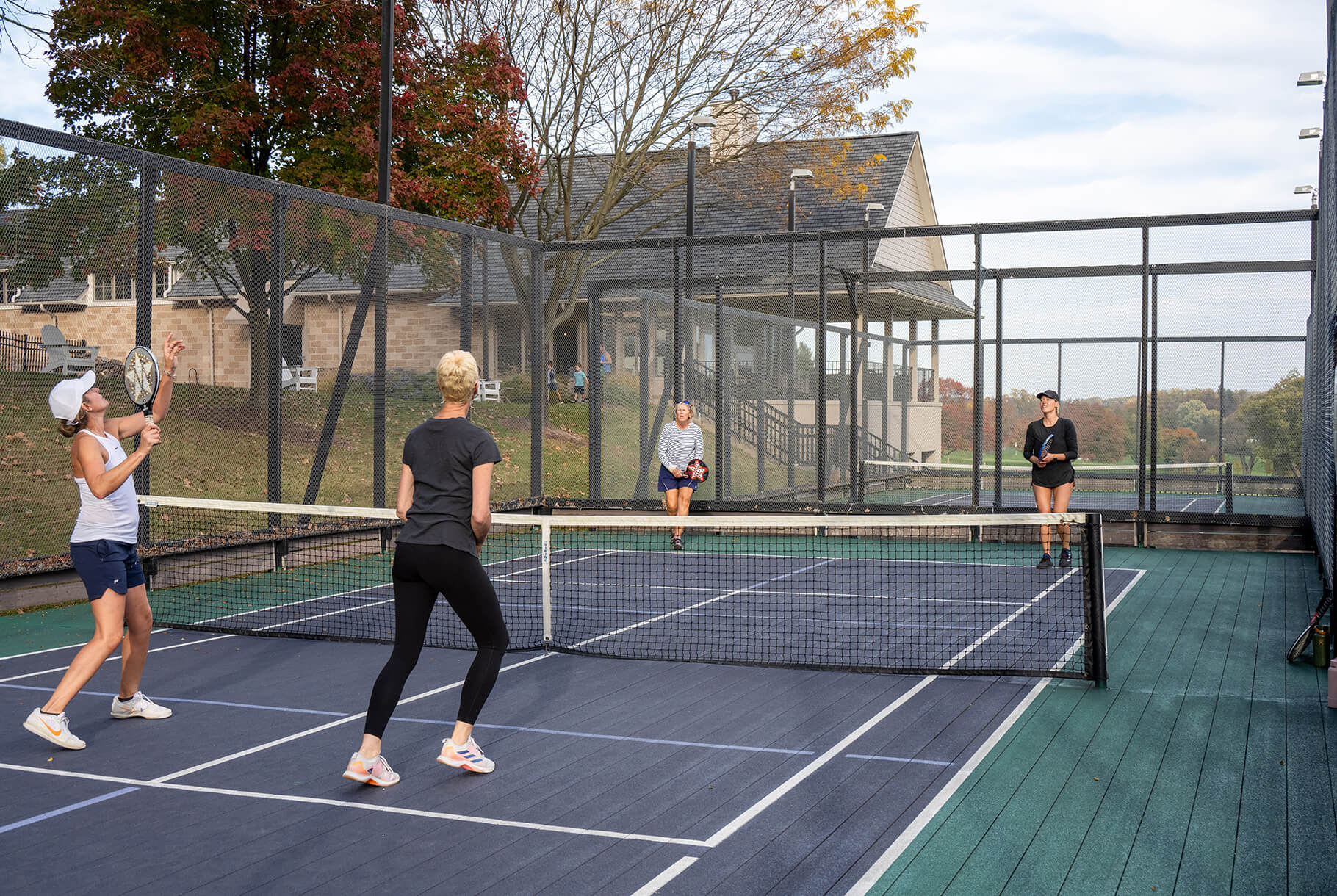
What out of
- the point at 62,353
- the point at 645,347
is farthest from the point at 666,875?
the point at 645,347

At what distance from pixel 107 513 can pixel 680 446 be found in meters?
8.78

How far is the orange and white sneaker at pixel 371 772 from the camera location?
5.38 meters

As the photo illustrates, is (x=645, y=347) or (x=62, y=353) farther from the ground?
(x=645, y=347)

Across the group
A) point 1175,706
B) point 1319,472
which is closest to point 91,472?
point 1175,706

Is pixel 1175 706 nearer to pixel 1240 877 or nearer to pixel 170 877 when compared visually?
A: pixel 1240 877

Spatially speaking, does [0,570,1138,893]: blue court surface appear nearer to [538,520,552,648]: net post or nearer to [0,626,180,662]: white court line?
[0,626,180,662]: white court line

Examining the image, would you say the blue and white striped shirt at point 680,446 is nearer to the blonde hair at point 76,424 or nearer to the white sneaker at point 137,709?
the white sneaker at point 137,709

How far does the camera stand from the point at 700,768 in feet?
19.0

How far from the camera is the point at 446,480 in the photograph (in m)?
5.33

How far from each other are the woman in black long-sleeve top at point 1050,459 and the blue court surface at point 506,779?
5115 mm

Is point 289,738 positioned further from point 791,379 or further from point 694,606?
point 791,379

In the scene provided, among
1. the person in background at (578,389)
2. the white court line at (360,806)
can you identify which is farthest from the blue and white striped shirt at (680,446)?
the white court line at (360,806)

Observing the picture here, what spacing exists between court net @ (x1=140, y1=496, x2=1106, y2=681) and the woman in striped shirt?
71cm

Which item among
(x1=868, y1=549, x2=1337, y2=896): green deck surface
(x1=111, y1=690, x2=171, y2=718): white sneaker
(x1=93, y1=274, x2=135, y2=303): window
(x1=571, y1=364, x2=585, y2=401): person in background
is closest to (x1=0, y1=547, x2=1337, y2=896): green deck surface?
(x1=868, y1=549, x2=1337, y2=896): green deck surface
